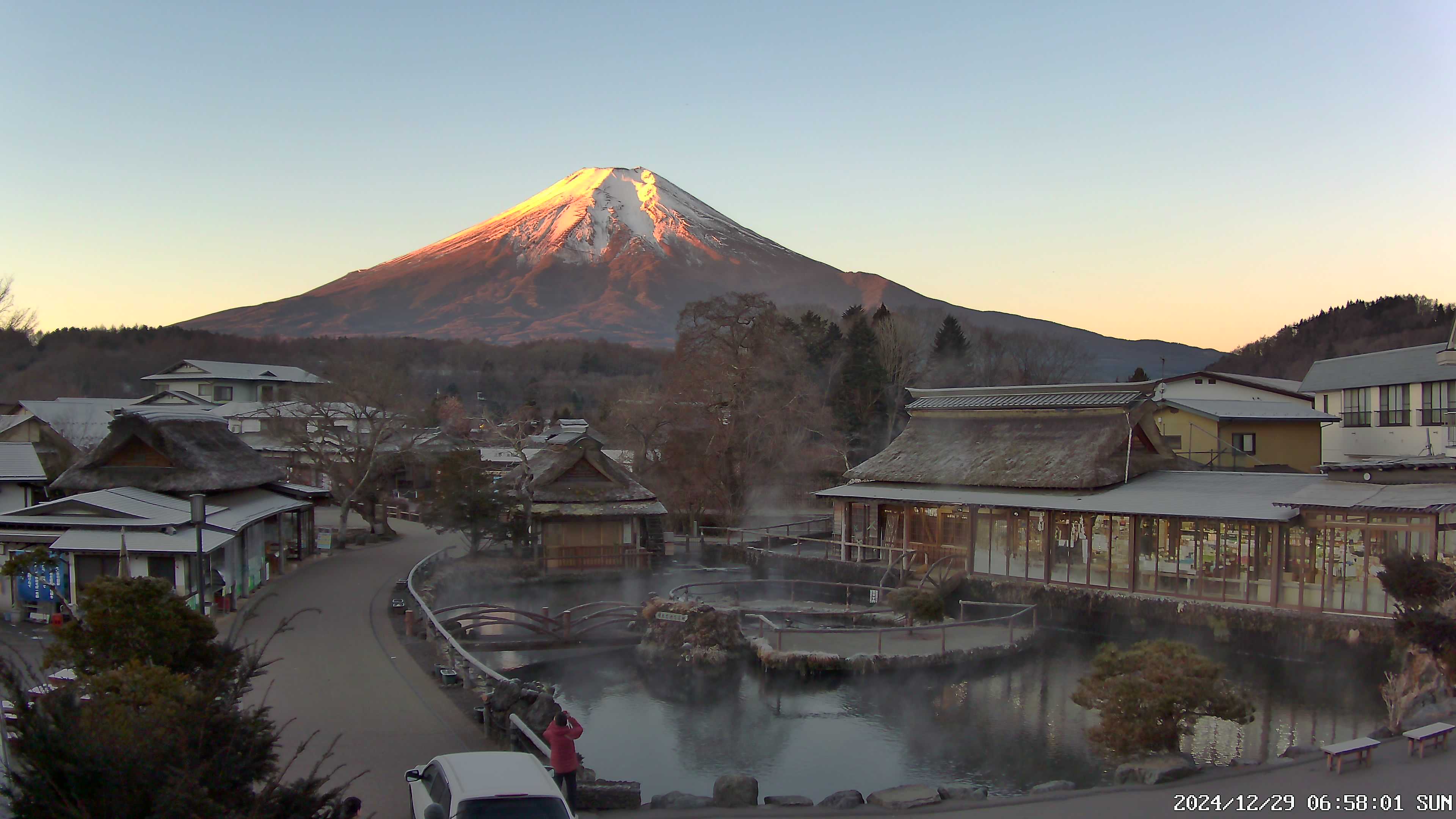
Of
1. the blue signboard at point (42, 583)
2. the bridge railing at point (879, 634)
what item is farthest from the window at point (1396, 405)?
the blue signboard at point (42, 583)

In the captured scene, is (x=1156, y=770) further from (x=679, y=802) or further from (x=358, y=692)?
(x=358, y=692)

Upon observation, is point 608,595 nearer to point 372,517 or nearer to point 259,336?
point 372,517

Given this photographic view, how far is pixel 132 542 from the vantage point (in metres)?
16.5

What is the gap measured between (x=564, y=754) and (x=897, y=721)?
6914 mm

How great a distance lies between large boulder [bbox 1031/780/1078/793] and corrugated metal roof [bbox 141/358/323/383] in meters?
58.6

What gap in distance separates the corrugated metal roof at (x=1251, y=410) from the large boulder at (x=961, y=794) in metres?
23.6

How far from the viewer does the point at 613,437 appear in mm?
40031

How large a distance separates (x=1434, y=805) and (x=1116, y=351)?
4184 inches

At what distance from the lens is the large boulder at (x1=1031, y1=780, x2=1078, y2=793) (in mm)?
9430

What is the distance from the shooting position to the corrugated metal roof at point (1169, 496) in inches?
703

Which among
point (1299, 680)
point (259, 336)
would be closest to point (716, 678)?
point (1299, 680)

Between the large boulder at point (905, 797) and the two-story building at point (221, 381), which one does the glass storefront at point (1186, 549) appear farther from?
the two-story building at point (221, 381)

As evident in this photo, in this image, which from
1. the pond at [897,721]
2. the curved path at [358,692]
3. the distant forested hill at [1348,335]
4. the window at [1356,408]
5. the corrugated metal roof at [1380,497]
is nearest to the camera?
the curved path at [358,692]

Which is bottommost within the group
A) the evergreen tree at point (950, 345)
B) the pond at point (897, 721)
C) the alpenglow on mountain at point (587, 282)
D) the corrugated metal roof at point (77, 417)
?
the pond at point (897, 721)
